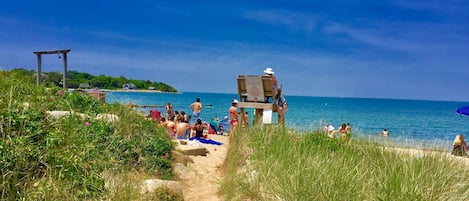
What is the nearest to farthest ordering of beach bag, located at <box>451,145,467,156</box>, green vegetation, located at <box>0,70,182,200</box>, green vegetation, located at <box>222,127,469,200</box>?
1. green vegetation, located at <box>0,70,182,200</box>
2. green vegetation, located at <box>222,127,469,200</box>
3. beach bag, located at <box>451,145,467,156</box>

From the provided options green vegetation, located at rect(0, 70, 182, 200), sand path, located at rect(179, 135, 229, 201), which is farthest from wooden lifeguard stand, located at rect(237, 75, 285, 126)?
green vegetation, located at rect(0, 70, 182, 200)

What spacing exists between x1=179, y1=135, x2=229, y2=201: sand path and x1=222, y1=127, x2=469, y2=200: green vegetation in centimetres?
34

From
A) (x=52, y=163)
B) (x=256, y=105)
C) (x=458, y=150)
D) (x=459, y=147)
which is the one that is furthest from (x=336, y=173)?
(x=459, y=147)

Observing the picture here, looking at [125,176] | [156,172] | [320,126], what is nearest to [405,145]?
[320,126]

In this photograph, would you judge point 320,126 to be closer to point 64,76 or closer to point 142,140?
point 142,140

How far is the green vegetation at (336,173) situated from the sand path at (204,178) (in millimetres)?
344

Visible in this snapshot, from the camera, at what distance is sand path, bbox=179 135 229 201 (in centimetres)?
590

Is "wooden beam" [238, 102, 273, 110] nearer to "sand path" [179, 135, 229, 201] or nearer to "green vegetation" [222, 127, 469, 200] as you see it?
"sand path" [179, 135, 229, 201]

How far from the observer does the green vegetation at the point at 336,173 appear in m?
4.33

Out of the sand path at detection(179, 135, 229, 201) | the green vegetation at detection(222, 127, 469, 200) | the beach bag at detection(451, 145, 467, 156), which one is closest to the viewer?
the green vegetation at detection(222, 127, 469, 200)

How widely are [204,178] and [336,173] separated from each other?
304 centimetres

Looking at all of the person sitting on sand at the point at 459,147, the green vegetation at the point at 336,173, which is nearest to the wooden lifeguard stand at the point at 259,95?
the green vegetation at the point at 336,173

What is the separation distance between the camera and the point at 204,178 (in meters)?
7.13

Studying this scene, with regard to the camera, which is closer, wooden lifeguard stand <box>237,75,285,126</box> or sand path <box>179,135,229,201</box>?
sand path <box>179,135,229,201</box>
